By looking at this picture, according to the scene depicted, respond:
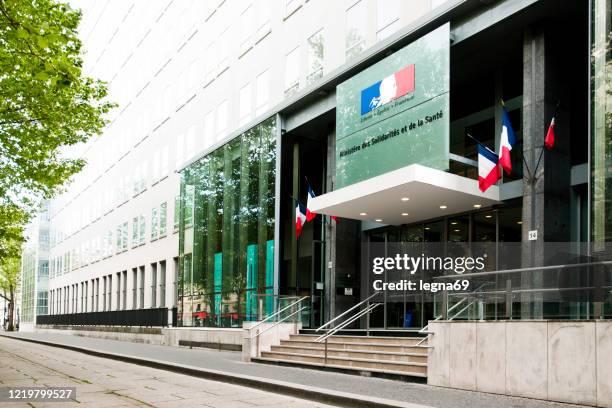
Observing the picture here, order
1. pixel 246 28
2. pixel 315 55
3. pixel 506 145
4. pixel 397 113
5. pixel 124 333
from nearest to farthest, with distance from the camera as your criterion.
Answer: pixel 506 145 < pixel 397 113 < pixel 315 55 < pixel 246 28 < pixel 124 333

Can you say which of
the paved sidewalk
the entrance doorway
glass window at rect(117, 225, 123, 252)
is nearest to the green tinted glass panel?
the entrance doorway

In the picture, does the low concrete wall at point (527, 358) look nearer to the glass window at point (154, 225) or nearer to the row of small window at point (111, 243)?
the row of small window at point (111, 243)

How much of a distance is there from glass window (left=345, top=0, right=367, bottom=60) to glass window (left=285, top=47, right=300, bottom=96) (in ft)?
11.8

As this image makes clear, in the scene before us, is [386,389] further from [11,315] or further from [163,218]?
[11,315]

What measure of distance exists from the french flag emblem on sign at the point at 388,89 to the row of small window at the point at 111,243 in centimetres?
2249

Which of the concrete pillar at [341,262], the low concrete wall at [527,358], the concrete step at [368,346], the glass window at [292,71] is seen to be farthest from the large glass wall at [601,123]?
the glass window at [292,71]

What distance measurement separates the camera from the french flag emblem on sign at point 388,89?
18375 mm

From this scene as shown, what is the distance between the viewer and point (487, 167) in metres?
16.3

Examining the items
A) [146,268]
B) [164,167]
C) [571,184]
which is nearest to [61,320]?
[146,268]

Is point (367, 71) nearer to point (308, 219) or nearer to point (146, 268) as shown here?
point (308, 219)

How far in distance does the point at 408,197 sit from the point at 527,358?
24.2 feet

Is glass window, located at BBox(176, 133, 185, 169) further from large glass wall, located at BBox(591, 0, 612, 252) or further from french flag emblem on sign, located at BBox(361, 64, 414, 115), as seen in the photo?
large glass wall, located at BBox(591, 0, 612, 252)

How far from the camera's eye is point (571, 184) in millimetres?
16172

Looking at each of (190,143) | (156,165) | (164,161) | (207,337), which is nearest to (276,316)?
(207,337)
